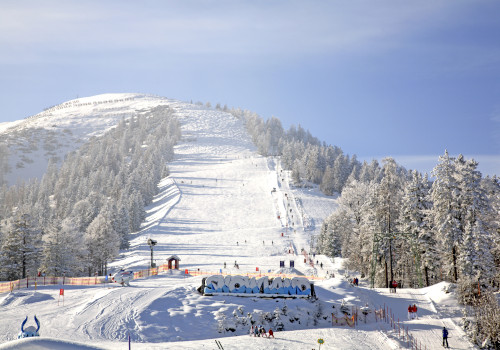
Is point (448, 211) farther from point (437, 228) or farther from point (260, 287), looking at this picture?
point (260, 287)

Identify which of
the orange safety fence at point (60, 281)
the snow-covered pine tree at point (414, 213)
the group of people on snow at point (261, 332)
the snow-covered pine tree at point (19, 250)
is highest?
the snow-covered pine tree at point (414, 213)

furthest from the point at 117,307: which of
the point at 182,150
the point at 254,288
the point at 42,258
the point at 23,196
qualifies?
the point at 182,150

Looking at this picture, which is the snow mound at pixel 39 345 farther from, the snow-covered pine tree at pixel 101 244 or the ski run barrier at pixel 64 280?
the snow-covered pine tree at pixel 101 244

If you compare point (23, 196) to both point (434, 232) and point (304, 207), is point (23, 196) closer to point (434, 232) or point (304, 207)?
point (304, 207)

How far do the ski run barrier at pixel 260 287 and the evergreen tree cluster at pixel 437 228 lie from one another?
10.7 meters

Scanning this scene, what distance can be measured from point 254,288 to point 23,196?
123 meters

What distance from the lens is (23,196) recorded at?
449 feet

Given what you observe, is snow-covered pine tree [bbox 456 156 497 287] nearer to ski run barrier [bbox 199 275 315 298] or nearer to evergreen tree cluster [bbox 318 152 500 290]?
evergreen tree cluster [bbox 318 152 500 290]

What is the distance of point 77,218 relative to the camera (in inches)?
3211

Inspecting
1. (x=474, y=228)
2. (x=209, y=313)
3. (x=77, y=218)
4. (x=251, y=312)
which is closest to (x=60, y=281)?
(x=209, y=313)

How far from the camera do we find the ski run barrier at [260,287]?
38375 millimetres

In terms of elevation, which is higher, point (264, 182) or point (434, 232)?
point (264, 182)

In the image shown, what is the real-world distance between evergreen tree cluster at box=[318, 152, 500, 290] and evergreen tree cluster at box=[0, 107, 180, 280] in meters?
38.7

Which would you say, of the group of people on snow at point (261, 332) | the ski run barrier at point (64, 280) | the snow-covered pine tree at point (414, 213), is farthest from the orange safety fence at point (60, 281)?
the snow-covered pine tree at point (414, 213)
